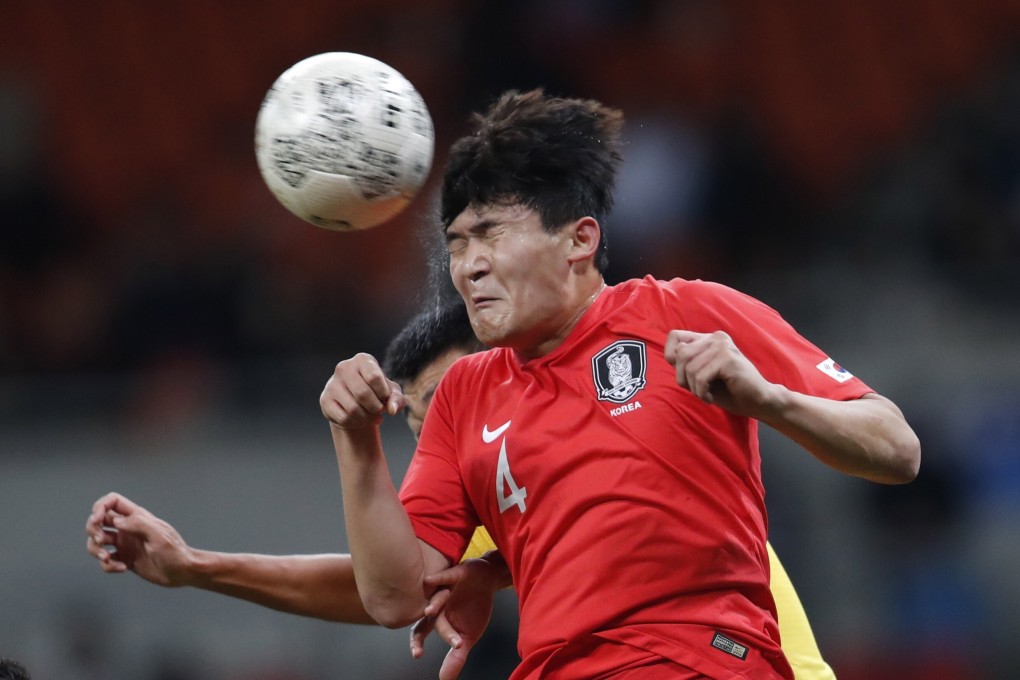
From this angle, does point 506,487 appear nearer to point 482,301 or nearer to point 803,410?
point 482,301

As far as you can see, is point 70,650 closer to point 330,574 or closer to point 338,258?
point 338,258

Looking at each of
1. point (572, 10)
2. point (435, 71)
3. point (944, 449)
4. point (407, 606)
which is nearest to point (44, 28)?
point (435, 71)

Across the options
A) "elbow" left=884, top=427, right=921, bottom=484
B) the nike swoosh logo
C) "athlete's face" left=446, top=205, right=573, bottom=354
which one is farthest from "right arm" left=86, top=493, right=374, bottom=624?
"elbow" left=884, top=427, right=921, bottom=484

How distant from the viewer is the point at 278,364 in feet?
33.4

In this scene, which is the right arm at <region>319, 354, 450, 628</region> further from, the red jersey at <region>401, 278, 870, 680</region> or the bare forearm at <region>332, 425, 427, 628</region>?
the red jersey at <region>401, 278, 870, 680</region>

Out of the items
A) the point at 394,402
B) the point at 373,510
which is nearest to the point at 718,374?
the point at 394,402

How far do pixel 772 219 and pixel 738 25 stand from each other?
140 inches

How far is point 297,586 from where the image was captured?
179 inches

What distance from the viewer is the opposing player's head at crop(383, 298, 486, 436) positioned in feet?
16.3

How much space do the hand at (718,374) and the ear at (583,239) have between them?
2.33ft

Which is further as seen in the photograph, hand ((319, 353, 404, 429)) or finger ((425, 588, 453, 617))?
finger ((425, 588, 453, 617))

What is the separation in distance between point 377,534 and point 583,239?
913mm

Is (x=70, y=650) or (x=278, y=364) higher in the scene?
(x=278, y=364)

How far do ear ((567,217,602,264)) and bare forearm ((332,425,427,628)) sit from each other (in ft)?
2.27
